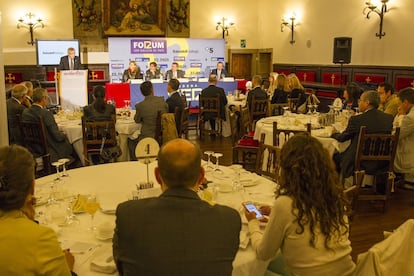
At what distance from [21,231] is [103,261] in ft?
1.83

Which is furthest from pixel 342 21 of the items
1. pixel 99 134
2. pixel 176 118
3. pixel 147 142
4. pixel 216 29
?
pixel 147 142

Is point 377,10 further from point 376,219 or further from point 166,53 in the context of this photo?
point 376,219

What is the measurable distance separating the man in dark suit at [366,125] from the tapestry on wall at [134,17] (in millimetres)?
9965

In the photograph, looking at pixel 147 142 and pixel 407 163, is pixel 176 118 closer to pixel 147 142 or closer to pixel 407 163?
pixel 407 163

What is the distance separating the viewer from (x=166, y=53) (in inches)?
536

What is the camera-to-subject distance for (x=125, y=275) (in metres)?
1.81

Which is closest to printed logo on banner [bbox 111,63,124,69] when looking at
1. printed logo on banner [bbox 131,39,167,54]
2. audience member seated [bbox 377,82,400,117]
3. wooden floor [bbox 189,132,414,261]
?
printed logo on banner [bbox 131,39,167,54]

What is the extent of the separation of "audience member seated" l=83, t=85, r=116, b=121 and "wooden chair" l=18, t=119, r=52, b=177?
734mm

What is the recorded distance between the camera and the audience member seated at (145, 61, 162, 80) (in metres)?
12.5

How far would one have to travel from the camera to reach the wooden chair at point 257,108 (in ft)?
28.0

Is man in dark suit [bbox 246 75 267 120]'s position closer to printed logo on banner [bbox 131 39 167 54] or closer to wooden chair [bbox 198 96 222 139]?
wooden chair [bbox 198 96 222 139]

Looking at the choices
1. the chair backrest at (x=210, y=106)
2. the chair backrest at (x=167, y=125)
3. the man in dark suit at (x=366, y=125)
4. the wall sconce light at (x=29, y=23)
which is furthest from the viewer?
the wall sconce light at (x=29, y=23)

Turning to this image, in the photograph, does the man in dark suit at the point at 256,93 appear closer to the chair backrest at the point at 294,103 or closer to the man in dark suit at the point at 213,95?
the chair backrest at the point at 294,103

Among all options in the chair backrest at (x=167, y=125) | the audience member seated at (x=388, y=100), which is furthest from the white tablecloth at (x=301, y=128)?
the chair backrest at (x=167, y=125)
